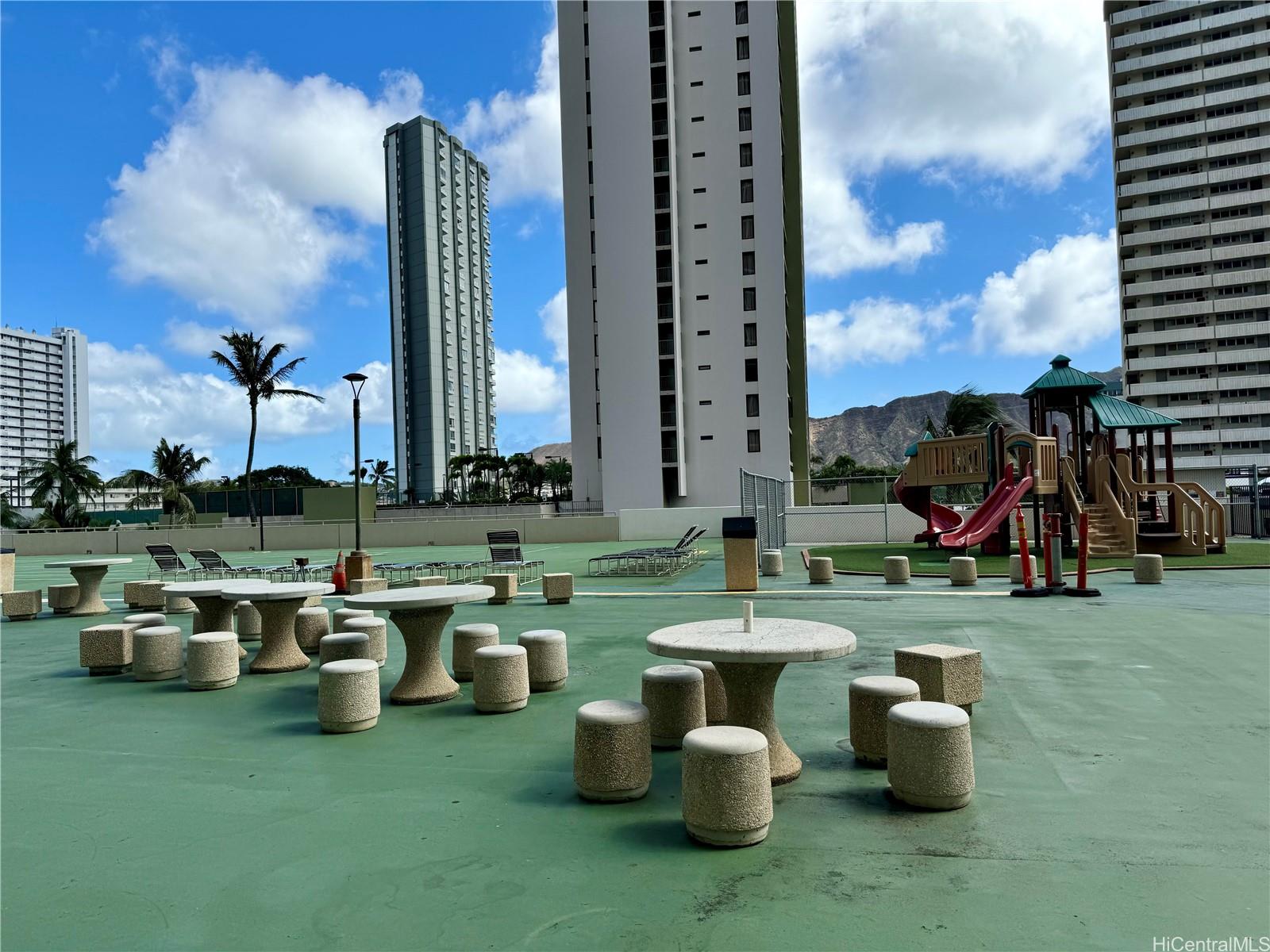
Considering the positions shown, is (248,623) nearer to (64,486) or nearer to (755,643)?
(755,643)

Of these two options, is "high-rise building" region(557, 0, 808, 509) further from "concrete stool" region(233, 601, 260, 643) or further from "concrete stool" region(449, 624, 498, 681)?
"concrete stool" region(449, 624, 498, 681)

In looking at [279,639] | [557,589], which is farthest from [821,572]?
[279,639]

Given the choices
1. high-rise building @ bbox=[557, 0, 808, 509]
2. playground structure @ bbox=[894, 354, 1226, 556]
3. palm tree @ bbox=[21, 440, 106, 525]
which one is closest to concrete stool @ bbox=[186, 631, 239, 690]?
playground structure @ bbox=[894, 354, 1226, 556]

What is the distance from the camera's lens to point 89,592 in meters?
15.5

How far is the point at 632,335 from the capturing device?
51.3 meters

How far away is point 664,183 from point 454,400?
95965 mm

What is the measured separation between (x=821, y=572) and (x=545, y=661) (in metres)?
10.6

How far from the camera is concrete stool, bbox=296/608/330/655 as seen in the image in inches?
401

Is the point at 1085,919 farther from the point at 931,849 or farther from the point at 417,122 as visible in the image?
the point at 417,122

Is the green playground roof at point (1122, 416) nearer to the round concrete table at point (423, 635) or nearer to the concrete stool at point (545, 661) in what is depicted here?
the concrete stool at point (545, 661)

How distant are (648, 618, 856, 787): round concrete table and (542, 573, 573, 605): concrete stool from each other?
9493 millimetres

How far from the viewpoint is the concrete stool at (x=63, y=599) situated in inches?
607

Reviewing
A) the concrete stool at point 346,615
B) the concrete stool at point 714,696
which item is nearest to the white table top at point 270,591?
the concrete stool at point 346,615

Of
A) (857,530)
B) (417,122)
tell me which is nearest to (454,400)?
(417,122)
